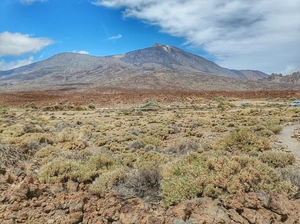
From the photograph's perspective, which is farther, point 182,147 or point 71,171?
point 182,147

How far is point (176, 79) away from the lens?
97250 mm

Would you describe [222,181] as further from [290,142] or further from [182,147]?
[290,142]

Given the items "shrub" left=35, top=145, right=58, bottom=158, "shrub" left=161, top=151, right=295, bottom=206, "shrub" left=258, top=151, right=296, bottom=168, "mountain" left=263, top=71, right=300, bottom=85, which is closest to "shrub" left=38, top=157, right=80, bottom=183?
"shrub" left=161, top=151, right=295, bottom=206

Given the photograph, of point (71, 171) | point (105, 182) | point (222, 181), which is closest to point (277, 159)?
point (222, 181)

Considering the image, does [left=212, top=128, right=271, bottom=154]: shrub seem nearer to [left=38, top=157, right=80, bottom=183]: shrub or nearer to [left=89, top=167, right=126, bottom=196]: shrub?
[left=89, top=167, right=126, bottom=196]: shrub

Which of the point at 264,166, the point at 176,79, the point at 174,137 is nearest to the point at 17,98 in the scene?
the point at 174,137

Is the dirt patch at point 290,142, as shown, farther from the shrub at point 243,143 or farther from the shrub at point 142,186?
the shrub at point 142,186

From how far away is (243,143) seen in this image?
350 inches

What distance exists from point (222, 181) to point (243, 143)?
463 cm

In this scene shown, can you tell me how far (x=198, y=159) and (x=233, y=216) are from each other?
2303 millimetres

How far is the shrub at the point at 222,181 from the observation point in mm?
4535

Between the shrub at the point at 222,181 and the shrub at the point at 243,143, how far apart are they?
3269 mm

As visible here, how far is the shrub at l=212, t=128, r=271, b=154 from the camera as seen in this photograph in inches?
335

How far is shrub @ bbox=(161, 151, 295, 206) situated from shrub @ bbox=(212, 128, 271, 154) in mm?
3269
